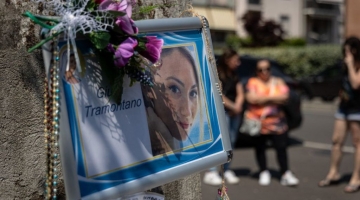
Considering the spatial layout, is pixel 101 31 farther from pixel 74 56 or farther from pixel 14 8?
pixel 14 8

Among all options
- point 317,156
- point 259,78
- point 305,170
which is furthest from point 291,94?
point 259,78

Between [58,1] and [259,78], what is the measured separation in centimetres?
653

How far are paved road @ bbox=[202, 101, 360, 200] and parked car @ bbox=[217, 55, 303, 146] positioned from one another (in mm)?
309

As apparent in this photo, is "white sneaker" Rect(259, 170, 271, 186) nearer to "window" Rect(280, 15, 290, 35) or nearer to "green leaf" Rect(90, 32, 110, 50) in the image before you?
"green leaf" Rect(90, 32, 110, 50)

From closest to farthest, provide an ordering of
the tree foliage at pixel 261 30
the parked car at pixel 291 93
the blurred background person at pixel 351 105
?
the blurred background person at pixel 351 105
the parked car at pixel 291 93
the tree foliage at pixel 261 30

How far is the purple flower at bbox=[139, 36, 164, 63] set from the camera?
86.8 inches

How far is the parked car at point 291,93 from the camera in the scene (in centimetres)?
1094

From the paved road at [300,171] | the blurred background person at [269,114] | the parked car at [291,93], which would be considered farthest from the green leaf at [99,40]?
the parked car at [291,93]

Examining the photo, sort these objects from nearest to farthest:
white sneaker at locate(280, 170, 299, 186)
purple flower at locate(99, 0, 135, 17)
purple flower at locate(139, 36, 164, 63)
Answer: purple flower at locate(99, 0, 135, 17), purple flower at locate(139, 36, 164, 63), white sneaker at locate(280, 170, 299, 186)

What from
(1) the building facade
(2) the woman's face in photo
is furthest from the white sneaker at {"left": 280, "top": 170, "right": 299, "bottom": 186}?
(1) the building facade

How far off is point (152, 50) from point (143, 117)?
0.26 m

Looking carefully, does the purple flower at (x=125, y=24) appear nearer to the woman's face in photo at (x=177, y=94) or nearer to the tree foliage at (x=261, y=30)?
the woman's face in photo at (x=177, y=94)

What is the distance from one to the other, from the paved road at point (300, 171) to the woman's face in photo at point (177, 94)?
4721 millimetres

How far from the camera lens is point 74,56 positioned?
2.00 m
